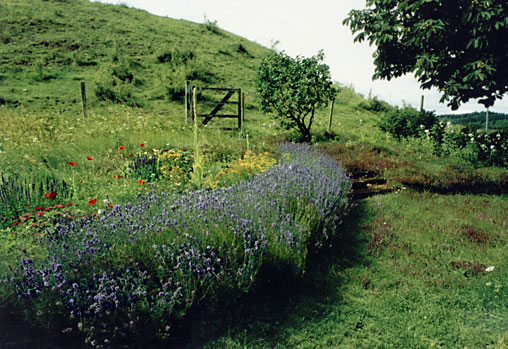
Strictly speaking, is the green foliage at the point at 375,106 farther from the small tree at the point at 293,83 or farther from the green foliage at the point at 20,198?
the green foliage at the point at 20,198

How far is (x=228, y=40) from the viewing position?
32.4m

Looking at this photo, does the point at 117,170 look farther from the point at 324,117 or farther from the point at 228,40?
the point at 228,40

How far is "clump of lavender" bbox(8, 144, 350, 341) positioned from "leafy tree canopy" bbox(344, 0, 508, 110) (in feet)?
21.0

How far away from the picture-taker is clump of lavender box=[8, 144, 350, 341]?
3053 millimetres

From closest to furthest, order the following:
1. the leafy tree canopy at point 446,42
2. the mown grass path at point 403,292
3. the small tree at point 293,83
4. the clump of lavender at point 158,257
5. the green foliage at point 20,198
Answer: the clump of lavender at point 158,257 < the mown grass path at point 403,292 < the green foliage at point 20,198 < the leafy tree canopy at point 446,42 < the small tree at point 293,83

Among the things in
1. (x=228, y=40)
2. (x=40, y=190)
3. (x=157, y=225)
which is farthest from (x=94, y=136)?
(x=228, y=40)

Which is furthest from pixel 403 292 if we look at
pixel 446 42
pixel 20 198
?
pixel 446 42

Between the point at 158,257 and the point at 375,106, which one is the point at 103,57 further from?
the point at 158,257

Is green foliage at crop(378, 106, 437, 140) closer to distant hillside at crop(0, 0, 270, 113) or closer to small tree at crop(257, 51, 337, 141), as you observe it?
small tree at crop(257, 51, 337, 141)

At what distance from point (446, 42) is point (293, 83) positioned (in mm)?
4734

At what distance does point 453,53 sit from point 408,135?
17.2ft

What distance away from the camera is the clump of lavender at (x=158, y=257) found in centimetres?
305

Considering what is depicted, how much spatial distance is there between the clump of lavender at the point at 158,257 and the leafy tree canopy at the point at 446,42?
21.0 feet

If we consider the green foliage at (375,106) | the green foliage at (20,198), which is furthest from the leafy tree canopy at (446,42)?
the green foliage at (375,106)
